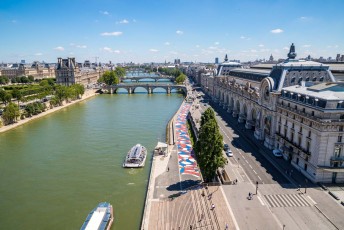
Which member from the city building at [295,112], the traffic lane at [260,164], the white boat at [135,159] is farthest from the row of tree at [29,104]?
the city building at [295,112]

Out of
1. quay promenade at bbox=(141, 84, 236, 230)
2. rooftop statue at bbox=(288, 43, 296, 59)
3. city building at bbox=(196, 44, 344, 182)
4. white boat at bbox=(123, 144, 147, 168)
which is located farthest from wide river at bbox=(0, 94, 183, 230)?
rooftop statue at bbox=(288, 43, 296, 59)

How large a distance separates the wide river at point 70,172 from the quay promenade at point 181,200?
265 centimetres

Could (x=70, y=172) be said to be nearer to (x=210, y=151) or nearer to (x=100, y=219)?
(x=100, y=219)

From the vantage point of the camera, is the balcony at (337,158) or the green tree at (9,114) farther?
the green tree at (9,114)

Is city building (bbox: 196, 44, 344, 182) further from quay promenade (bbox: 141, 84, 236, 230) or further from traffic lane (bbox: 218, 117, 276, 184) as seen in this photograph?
quay promenade (bbox: 141, 84, 236, 230)

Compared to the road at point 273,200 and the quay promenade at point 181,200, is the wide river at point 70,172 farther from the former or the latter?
the road at point 273,200

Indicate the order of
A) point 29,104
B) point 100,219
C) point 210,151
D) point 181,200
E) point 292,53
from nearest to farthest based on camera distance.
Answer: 1. point 100,219
2. point 181,200
3. point 210,151
4. point 292,53
5. point 29,104

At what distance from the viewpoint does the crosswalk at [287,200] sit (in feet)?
119

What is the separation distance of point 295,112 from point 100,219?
34704 mm

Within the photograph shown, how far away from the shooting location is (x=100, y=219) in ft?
109

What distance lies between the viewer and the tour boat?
3222cm

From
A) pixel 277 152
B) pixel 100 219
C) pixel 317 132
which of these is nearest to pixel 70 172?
pixel 100 219

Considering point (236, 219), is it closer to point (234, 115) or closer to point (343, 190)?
point (343, 190)

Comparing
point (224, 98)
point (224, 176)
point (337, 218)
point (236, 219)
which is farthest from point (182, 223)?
point (224, 98)
